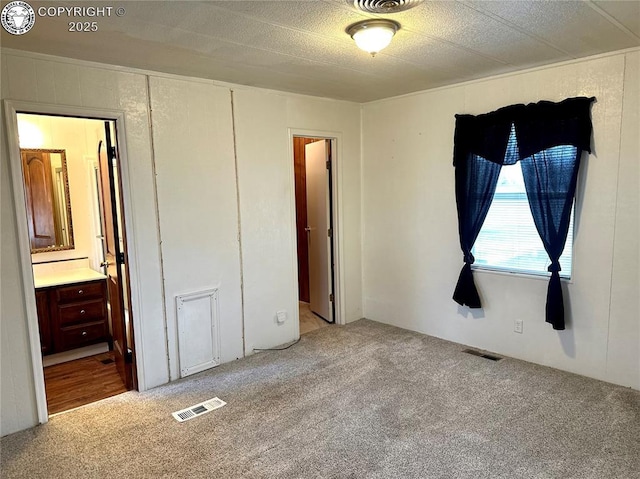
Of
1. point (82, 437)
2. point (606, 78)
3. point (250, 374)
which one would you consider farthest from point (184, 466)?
point (606, 78)

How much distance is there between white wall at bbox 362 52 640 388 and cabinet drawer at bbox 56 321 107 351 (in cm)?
289

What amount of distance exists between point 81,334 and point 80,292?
0.43m

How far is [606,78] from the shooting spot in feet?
10.2

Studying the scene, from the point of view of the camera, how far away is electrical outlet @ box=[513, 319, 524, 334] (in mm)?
3705

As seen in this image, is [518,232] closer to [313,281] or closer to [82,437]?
[313,281]

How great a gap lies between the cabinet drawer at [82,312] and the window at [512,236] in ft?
12.4

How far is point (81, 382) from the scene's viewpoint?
Answer: 12.0 ft

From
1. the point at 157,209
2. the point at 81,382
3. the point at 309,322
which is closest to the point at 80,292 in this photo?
the point at 81,382

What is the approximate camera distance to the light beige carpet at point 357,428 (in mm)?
2352

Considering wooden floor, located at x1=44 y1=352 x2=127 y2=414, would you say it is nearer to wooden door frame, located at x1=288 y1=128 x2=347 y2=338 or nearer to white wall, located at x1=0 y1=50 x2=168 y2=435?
white wall, located at x1=0 y1=50 x2=168 y2=435

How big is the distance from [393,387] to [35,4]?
320 centimetres

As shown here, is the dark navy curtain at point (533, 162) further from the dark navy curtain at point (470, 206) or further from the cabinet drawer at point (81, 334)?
the cabinet drawer at point (81, 334)

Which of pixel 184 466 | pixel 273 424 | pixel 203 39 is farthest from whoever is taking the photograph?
pixel 273 424

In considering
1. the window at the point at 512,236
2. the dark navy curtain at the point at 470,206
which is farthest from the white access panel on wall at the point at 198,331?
the window at the point at 512,236
